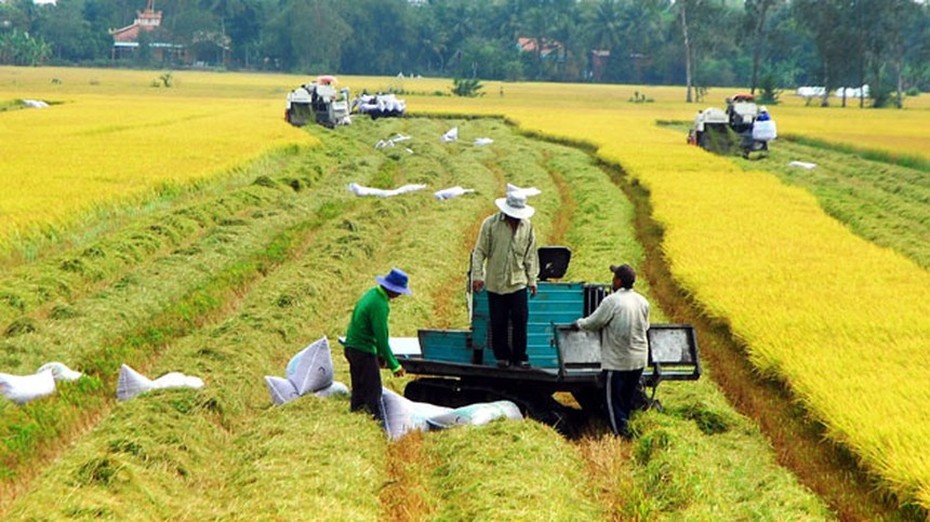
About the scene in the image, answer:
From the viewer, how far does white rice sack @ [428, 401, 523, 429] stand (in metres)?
10.6

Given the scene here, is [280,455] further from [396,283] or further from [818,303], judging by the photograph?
[818,303]

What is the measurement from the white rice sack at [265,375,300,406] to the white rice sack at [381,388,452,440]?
110cm

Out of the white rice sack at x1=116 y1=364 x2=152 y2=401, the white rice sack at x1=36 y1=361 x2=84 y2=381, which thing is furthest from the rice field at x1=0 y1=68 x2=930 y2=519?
the white rice sack at x1=36 y1=361 x2=84 y2=381

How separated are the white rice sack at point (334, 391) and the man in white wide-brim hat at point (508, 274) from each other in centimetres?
161

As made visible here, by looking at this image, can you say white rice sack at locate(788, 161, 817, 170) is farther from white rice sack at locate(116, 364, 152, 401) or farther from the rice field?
white rice sack at locate(116, 364, 152, 401)

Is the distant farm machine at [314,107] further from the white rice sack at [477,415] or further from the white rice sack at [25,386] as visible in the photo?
the white rice sack at [477,415]

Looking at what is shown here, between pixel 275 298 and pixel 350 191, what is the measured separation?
13583mm

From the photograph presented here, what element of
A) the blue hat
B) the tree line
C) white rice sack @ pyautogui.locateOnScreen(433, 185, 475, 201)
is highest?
the tree line

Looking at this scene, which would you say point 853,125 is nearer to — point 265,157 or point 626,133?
point 626,133

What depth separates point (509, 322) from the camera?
11242 millimetres

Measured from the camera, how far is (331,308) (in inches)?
635

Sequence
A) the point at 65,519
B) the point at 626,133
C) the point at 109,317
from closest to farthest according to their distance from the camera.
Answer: the point at 65,519 → the point at 109,317 → the point at 626,133

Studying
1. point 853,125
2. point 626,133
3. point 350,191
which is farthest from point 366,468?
point 853,125

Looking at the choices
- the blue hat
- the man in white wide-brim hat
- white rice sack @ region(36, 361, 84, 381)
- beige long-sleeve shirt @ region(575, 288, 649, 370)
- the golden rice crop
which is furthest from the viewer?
white rice sack @ region(36, 361, 84, 381)
